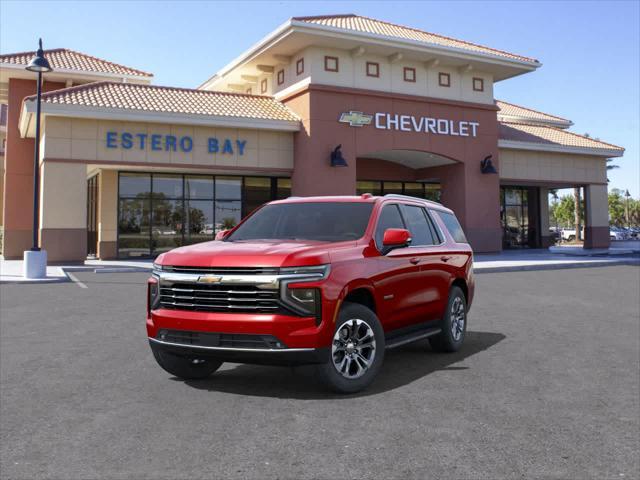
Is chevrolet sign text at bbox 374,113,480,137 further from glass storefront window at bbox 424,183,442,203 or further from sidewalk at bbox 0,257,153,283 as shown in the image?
sidewalk at bbox 0,257,153,283

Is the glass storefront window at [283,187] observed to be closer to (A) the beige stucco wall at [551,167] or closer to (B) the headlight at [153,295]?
(A) the beige stucco wall at [551,167]

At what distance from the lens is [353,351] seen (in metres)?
5.46

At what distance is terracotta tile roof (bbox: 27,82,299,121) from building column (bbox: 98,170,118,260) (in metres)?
3.97

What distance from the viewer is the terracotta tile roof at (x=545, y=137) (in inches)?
1294

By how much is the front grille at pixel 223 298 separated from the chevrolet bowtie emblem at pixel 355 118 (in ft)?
70.5

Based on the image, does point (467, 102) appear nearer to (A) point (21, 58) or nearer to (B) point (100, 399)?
A: (A) point (21, 58)

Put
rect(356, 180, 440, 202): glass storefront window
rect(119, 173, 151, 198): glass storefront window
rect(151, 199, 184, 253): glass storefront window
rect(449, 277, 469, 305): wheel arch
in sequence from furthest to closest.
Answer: rect(356, 180, 440, 202): glass storefront window
rect(151, 199, 184, 253): glass storefront window
rect(119, 173, 151, 198): glass storefront window
rect(449, 277, 469, 305): wheel arch

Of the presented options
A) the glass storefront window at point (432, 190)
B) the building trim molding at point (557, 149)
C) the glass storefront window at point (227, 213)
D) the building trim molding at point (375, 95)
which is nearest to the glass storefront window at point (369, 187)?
the glass storefront window at point (432, 190)

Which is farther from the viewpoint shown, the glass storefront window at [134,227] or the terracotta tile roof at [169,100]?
the glass storefront window at [134,227]

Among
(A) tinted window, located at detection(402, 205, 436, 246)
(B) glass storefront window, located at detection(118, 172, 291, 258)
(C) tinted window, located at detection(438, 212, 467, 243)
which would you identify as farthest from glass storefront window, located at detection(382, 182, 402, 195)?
(A) tinted window, located at detection(402, 205, 436, 246)

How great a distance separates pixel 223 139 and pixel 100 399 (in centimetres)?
2081

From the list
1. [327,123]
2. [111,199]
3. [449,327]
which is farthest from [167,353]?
[111,199]

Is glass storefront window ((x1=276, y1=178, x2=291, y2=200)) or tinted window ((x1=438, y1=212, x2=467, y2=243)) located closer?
tinted window ((x1=438, y1=212, x2=467, y2=243))

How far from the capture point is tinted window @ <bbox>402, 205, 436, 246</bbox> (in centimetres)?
700
